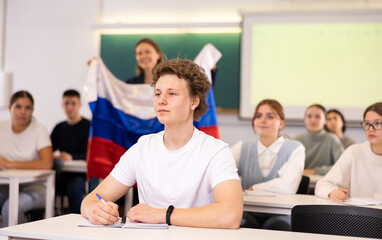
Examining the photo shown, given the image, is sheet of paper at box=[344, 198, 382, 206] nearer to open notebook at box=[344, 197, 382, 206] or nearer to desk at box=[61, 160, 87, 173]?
open notebook at box=[344, 197, 382, 206]

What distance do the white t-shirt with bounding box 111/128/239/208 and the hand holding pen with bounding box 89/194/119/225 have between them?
0.95ft

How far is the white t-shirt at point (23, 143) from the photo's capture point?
13.1 feet

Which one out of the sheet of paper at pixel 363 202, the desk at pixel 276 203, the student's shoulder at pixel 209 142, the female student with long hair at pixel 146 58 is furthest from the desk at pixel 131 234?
the female student with long hair at pixel 146 58

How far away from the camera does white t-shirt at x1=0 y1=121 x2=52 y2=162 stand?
3998 millimetres

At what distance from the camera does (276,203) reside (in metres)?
2.63

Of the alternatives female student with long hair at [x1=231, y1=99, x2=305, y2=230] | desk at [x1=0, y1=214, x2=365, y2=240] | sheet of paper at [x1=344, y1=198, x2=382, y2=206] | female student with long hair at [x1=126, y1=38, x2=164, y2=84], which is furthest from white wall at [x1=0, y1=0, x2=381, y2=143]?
desk at [x1=0, y1=214, x2=365, y2=240]

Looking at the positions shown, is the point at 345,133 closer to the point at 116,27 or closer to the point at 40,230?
the point at 116,27

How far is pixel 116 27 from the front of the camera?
632 cm

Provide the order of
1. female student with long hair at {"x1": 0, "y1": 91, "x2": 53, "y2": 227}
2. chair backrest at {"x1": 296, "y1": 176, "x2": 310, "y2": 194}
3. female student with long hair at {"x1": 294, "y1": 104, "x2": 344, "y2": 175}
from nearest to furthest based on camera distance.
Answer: chair backrest at {"x1": 296, "y1": 176, "x2": 310, "y2": 194}, female student with long hair at {"x1": 0, "y1": 91, "x2": 53, "y2": 227}, female student with long hair at {"x1": 294, "y1": 104, "x2": 344, "y2": 175}

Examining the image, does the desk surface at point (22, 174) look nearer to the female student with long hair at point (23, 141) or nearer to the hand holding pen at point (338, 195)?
the female student with long hair at point (23, 141)

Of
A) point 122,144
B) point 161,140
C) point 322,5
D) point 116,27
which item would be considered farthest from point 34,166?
point 322,5

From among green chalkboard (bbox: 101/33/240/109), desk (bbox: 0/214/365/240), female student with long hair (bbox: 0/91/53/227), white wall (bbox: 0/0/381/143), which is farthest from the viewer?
white wall (bbox: 0/0/381/143)

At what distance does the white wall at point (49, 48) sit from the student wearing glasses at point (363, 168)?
4298mm

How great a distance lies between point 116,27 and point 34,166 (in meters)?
3.00
